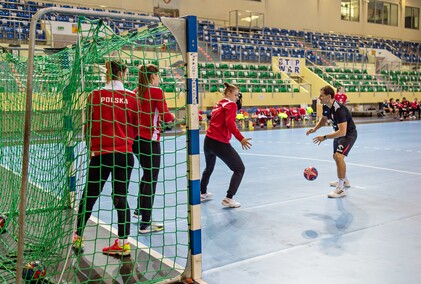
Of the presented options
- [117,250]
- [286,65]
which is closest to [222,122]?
[117,250]

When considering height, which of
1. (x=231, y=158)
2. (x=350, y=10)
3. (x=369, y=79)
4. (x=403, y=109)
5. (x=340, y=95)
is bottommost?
(x=231, y=158)

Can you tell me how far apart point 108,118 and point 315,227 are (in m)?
2.80

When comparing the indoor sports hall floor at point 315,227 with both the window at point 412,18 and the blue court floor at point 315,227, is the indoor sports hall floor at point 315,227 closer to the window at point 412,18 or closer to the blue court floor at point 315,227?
the blue court floor at point 315,227

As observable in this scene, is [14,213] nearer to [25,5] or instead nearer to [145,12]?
[25,5]

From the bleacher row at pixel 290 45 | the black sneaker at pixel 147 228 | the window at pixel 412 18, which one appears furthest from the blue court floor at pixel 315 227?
the window at pixel 412 18

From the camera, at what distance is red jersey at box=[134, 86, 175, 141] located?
471cm

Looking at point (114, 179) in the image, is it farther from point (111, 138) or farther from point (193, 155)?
point (193, 155)

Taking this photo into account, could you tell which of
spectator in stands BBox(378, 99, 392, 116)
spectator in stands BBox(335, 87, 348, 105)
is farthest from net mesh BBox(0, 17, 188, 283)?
spectator in stands BBox(378, 99, 392, 116)

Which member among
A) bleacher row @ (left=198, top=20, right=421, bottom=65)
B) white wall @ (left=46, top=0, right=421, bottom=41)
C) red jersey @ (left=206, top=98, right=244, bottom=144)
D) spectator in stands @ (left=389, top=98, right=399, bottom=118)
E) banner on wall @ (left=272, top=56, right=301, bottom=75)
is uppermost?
white wall @ (left=46, top=0, right=421, bottom=41)

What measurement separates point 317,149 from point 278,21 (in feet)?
70.1

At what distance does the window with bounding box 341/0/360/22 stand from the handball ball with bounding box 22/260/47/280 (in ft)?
116

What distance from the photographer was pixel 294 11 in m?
32.7

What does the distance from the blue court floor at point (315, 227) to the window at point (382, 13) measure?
30.4 meters

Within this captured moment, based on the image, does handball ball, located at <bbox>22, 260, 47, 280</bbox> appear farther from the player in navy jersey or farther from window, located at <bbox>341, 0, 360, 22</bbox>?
window, located at <bbox>341, 0, 360, 22</bbox>
